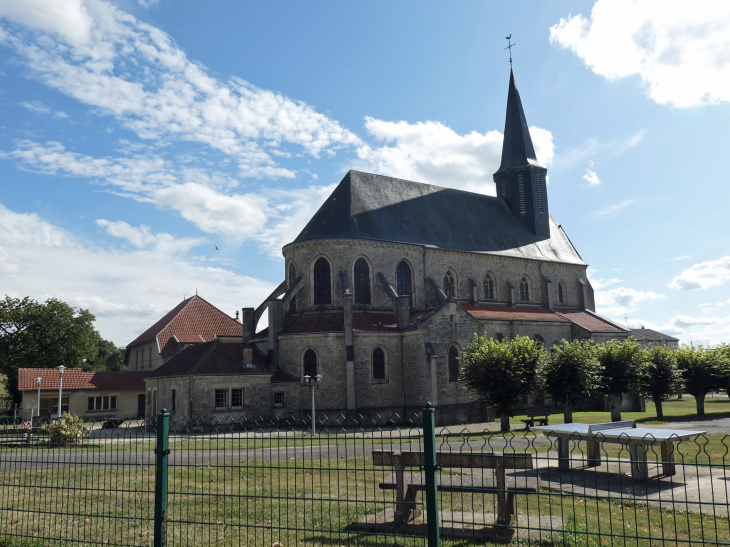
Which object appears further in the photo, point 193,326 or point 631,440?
point 193,326

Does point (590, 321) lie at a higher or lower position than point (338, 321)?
higher

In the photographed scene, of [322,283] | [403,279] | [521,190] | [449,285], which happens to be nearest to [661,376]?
[449,285]

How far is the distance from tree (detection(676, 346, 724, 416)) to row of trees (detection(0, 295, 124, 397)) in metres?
41.1

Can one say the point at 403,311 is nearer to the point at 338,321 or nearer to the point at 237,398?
the point at 338,321

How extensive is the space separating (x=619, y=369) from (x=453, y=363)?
852cm

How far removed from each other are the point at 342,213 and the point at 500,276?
13.1 meters

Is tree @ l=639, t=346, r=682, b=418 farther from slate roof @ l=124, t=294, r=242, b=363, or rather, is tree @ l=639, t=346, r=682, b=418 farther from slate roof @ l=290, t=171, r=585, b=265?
slate roof @ l=124, t=294, r=242, b=363

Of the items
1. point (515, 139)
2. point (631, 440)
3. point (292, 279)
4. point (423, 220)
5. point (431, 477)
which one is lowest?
point (631, 440)

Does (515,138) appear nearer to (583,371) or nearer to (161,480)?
(583,371)

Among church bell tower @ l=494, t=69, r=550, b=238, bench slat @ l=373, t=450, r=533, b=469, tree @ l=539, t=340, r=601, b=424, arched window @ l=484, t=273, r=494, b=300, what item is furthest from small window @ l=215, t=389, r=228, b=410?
church bell tower @ l=494, t=69, r=550, b=238

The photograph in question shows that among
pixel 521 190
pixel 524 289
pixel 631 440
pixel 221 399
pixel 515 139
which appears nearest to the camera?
pixel 631 440

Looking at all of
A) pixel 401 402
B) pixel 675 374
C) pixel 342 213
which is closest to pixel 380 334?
pixel 401 402

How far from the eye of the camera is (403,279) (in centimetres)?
3641

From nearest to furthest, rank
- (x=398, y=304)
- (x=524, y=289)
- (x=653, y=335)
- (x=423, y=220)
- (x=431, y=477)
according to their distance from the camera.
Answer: (x=431, y=477)
(x=398, y=304)
(x=423, y=220)
(x=524, y=289)
(x=653, y=335)
